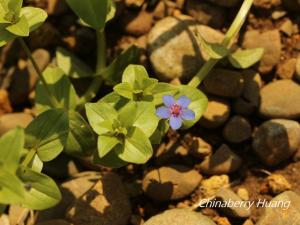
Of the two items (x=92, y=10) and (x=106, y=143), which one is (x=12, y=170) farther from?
(x=92, y=10)

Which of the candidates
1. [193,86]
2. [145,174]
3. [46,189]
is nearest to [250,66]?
[193,86]

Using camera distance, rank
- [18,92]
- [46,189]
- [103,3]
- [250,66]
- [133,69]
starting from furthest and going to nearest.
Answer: [18,92] < [250,66] < [103,3] < [133,69] < [46,189]

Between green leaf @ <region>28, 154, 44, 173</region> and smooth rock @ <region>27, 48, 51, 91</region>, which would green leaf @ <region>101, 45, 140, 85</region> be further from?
green leaf @ <region>28, 154, 44, 173</region>

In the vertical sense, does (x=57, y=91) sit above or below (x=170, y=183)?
above

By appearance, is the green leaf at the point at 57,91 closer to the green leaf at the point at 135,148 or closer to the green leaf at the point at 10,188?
the green leaf at the point at 135,148

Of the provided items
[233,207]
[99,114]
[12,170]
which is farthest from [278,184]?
[12,170]

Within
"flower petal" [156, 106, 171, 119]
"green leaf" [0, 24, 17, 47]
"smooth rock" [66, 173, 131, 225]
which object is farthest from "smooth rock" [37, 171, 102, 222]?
"green leaf" [0, 24, 17, 47]

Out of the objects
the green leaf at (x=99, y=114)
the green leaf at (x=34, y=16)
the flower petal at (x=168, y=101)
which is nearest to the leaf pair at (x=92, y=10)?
the green leaf at (x=34, y=16)

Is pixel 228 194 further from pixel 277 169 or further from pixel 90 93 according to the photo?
pixel 90 93
